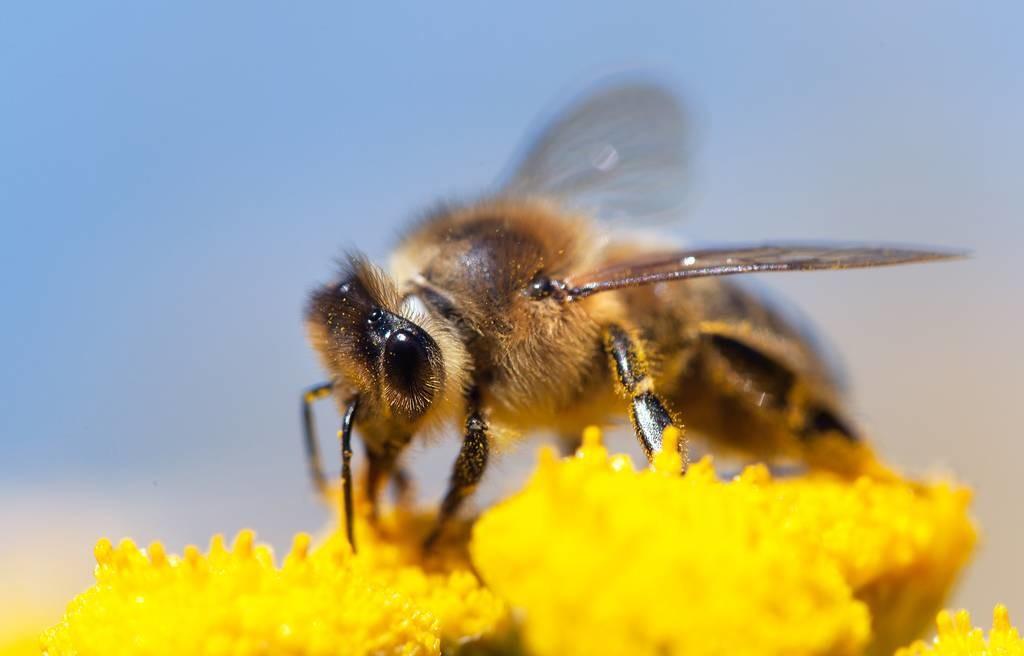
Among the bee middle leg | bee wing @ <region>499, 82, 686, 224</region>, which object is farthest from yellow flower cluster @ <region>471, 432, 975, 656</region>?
bee wing @ <region>499, 82, 686, 224</region>

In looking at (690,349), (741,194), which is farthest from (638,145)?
(741,194)

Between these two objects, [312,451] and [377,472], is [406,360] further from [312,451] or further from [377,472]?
[312,451]

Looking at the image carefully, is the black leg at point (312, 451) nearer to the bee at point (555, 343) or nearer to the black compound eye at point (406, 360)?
the bee at point (555, 343)

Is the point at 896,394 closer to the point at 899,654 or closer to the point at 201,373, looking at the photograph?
the point at 201,373

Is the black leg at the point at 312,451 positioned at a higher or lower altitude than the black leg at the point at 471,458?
higher

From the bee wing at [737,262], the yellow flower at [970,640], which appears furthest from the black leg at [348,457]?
the yellow flower at [970,640]

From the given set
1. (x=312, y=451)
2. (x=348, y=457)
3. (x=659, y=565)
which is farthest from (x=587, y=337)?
(x=659, y=565)
